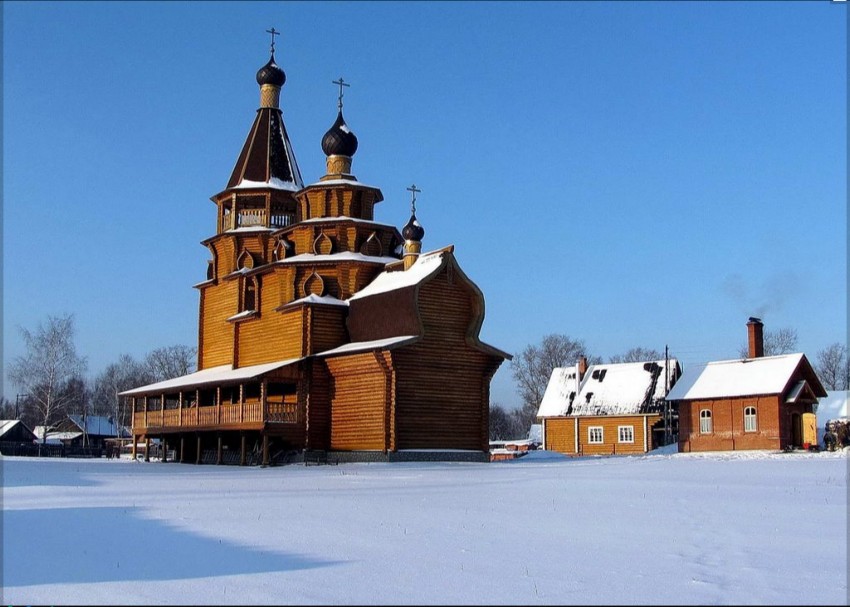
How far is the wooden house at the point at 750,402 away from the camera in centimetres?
3928

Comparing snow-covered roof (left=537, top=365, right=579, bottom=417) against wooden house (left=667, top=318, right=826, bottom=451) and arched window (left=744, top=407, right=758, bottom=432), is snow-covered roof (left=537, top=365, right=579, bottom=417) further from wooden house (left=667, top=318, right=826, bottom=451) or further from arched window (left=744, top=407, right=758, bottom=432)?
A: arched window (left=744, top=407, right=758, bottom=432)

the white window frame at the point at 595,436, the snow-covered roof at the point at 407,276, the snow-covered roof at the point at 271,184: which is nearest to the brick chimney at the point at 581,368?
the white window frame at the point at 595,436

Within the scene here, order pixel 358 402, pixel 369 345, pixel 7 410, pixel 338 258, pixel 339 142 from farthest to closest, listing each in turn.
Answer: pixel 7 410 → pixel 339 142 → pixel 338 258 → pixel 358 402 → pixel 369 345

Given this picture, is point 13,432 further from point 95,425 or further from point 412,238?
point 412,238

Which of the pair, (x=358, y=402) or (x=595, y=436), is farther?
(x=595, y=436)

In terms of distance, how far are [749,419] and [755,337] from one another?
4.74m

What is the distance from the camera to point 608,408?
4847 centimetres

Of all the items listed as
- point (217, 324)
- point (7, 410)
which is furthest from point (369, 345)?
point (7, 410)

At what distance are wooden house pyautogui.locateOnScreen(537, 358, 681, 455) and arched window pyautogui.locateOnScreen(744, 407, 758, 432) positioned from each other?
564 cm

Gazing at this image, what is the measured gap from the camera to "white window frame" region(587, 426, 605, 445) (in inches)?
1921

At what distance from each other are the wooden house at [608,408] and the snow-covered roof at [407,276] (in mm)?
19137

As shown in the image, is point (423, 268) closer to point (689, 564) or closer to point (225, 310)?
point (225, 310)

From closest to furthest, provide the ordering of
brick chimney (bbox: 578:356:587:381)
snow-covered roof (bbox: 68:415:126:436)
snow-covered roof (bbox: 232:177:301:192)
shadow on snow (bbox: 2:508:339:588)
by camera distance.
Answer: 1. shadow on snow (bbox: 2:508:339:588)
2. snow-covered roof (bbox: 232:177:301:192)
3. brick chimney (bbox: 578:356:587:381)
4. snow-covered roof (bbox: 68:415:126:436)

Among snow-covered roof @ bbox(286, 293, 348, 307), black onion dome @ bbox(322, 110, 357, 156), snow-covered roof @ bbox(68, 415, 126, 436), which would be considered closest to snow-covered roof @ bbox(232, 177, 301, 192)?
black onion dome @ bbox(322, 110, 357, 156)
